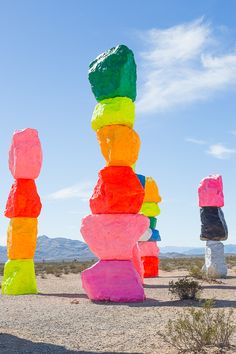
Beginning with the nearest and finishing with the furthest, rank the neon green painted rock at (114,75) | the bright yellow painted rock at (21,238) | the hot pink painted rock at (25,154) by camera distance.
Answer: the neon green painted rock at (114,75), the bright yellow painted rock at (21,238), the hot pink painted rock at (25,154)

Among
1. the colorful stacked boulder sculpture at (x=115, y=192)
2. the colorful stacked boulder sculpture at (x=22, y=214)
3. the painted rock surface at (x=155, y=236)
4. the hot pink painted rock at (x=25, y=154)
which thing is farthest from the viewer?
the painted rock surface at (x=155, y=236)

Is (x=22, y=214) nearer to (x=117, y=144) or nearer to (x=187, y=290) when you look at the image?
(x=117, y=144)

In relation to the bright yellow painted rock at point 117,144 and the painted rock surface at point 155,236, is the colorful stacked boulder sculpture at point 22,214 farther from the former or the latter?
the painted rock surface at point 155,236

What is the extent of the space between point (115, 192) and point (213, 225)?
9.67m

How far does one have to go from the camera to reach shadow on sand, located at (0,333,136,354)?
697 cm

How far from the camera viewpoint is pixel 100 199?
1329cm

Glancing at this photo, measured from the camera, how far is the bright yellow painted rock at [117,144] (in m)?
13.5

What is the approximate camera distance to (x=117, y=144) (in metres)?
13.5

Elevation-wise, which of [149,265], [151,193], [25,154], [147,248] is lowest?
[149,265]

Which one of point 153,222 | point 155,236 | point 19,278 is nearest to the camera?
point 19,278

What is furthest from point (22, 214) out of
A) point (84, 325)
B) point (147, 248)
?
point (147, 248)

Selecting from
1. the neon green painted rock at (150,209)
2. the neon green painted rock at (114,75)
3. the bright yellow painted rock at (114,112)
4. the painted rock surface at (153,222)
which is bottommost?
the painted rock surface at (153,222)

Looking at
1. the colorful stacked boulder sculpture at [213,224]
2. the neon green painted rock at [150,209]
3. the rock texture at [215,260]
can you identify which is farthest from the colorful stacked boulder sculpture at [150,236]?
the rock texture at [215,260]

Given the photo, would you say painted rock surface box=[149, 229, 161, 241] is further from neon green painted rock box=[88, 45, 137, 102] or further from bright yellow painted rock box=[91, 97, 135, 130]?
neon green painted rock box=[88, 45, 137, 102]
